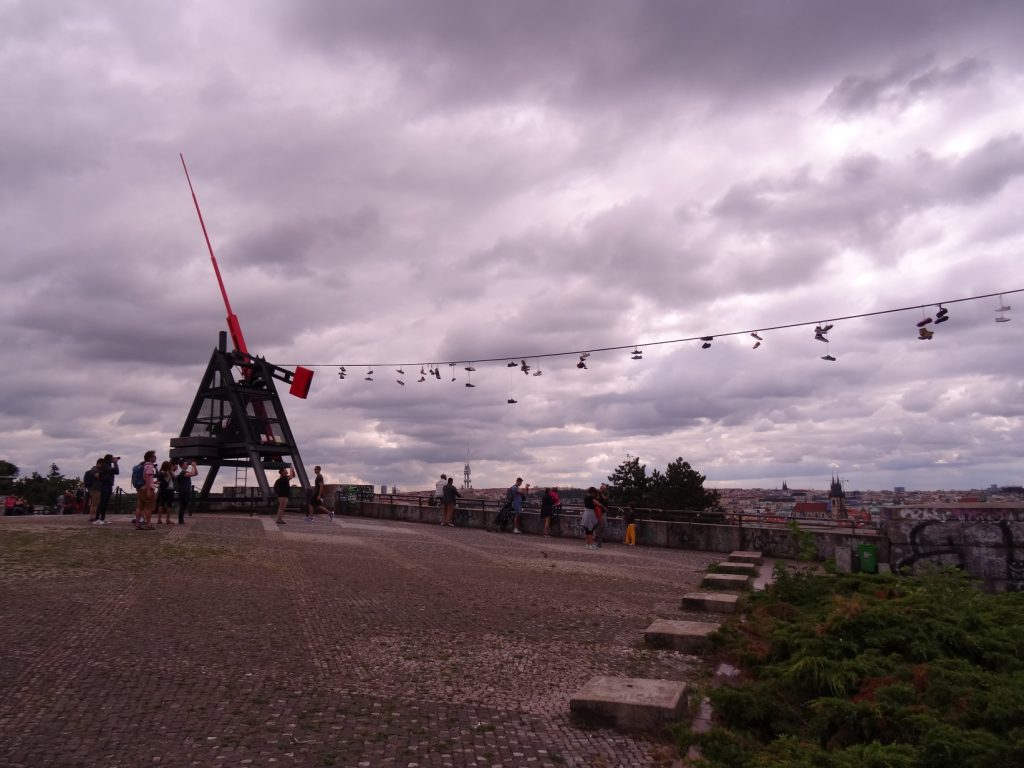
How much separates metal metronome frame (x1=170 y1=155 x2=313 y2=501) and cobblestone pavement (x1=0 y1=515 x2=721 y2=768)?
16311 millimetres

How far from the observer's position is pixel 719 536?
21688mm

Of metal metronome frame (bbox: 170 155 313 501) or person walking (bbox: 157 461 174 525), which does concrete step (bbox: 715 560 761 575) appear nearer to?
person walking (bbox: 157 461 174 525)

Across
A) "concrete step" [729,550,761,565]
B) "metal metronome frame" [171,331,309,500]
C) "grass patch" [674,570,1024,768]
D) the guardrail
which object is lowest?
"grass patch" [674,570,1024,768]

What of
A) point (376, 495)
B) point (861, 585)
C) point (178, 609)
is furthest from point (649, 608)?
A: point (376, 495)

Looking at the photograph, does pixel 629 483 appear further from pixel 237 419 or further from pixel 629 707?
pixel 629 707

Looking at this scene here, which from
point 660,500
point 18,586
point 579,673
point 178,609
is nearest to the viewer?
point 579,673

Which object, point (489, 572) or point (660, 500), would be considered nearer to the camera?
point (489, 572)

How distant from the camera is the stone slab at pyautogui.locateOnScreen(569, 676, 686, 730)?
571 cm

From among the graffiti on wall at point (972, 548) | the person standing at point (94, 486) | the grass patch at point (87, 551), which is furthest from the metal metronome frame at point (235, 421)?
the graffiti on wall at point (972, 548)

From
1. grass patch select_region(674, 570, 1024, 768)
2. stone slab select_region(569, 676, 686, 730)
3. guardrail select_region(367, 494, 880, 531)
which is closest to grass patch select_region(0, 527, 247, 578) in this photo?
stone slab select_region(569, 676, 686, 730)

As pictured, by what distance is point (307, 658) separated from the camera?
7160mm

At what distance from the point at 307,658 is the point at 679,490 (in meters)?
51.1

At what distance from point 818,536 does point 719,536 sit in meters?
2.92

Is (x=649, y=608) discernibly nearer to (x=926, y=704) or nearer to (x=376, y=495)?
(x=926, y=704)
